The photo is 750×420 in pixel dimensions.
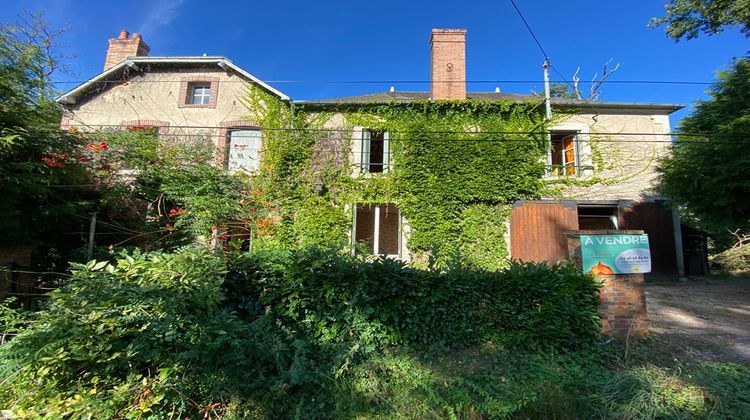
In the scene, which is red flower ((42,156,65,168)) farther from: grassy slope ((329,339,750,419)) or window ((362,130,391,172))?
window ((362,130,391,172))

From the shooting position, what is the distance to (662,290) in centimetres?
757

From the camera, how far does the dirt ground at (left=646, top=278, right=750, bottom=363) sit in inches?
154

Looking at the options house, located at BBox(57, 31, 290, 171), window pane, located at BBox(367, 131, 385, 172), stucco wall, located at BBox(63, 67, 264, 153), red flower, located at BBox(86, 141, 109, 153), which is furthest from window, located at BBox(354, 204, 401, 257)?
red flower, located at BBox(86, 141, 109, 153)

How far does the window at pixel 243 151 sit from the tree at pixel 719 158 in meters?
11.5

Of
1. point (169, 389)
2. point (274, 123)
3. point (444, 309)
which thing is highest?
point (274, 123)

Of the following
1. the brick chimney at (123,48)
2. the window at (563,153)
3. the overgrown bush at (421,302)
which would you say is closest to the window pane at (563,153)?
the window at (563,153)

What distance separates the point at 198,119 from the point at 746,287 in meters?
Result: 15.9

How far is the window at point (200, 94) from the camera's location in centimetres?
1046

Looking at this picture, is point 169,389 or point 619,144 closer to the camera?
point 169,389

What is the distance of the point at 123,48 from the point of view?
10945mm

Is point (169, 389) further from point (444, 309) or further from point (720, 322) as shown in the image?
point (720, 322)

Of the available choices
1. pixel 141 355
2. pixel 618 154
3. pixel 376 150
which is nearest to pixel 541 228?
pixel 618 154

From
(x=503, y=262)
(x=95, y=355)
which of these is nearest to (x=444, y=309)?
(x=95, y=355)

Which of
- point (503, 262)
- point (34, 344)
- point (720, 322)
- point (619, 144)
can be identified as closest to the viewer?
point (34, 344)
